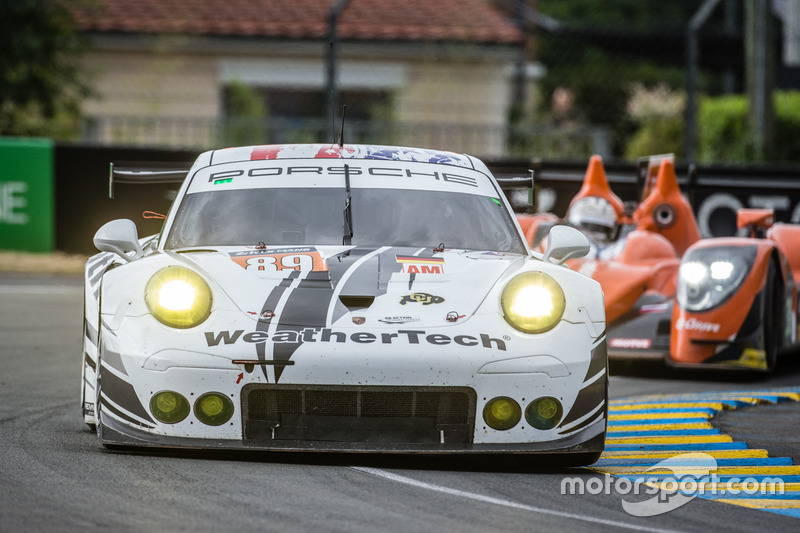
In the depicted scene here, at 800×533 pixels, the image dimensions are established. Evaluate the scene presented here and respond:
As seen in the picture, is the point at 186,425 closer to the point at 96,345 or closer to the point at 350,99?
the point at 96,345

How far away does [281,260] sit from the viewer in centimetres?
553

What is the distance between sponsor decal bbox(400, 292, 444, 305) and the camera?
17.2ft

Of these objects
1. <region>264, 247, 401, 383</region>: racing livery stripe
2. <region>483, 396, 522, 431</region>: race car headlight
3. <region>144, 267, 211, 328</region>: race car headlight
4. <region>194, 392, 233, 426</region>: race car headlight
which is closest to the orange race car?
<region>264, 247, 401, 383</region>: racing livery stripe

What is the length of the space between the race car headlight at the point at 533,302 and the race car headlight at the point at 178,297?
1.12 metres

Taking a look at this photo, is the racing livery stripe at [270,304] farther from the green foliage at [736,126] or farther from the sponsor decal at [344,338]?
the green foliage at [736,126]

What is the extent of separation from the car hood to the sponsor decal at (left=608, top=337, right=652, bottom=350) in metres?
3.23

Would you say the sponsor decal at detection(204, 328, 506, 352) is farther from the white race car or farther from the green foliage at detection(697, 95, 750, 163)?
the green foliage at detection(697, 95, 750, 163)

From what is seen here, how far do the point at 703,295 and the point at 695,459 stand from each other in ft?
10.4

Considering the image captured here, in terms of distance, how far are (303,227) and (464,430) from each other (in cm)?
141

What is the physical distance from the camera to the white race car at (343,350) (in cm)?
495

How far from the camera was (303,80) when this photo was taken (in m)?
20.9

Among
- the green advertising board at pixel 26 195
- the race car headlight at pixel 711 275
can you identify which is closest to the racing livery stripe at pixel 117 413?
the race car headlight at pixel 711 275

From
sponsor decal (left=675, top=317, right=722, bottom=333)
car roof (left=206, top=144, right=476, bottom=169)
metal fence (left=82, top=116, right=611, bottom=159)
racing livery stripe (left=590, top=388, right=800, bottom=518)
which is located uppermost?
metal fence (left=82, top=116, right=611, bottom=159)

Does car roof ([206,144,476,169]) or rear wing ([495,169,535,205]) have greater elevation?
car roof ([206,144,476,169])
